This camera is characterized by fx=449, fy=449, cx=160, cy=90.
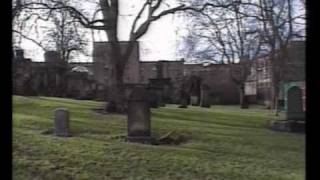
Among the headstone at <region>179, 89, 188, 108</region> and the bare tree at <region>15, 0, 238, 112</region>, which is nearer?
the bare tree at <region>15, 0, 238, 112</region>

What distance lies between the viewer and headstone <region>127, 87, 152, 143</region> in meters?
6.90

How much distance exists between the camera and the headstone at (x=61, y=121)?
22.4 ft

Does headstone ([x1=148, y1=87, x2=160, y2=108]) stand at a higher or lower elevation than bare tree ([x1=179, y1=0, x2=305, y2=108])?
lower

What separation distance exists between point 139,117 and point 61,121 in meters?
1.19

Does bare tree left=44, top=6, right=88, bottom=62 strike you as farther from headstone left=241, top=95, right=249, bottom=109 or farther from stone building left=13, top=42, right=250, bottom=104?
headstone left=241, top=95, right=249, bottom=109

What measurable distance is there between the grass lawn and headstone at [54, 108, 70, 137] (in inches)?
3.9

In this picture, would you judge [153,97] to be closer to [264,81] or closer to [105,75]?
[105,75]

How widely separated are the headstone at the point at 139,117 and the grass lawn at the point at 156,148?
173 mm

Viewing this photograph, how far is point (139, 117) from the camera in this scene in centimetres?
696

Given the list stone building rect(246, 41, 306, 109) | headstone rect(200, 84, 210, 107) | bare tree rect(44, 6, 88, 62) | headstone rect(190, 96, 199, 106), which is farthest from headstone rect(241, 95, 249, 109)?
bare tree rect(44, 6, 88, 62)

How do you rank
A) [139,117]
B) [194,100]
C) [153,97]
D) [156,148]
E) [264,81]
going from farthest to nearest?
[194,100], [153,97], [264,81], [139,117], [156,148]

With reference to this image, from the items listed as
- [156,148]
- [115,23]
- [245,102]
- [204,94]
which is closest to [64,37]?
[115,23]

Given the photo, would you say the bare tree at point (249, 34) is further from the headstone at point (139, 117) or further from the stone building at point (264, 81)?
the headstone at point (139, 117)
